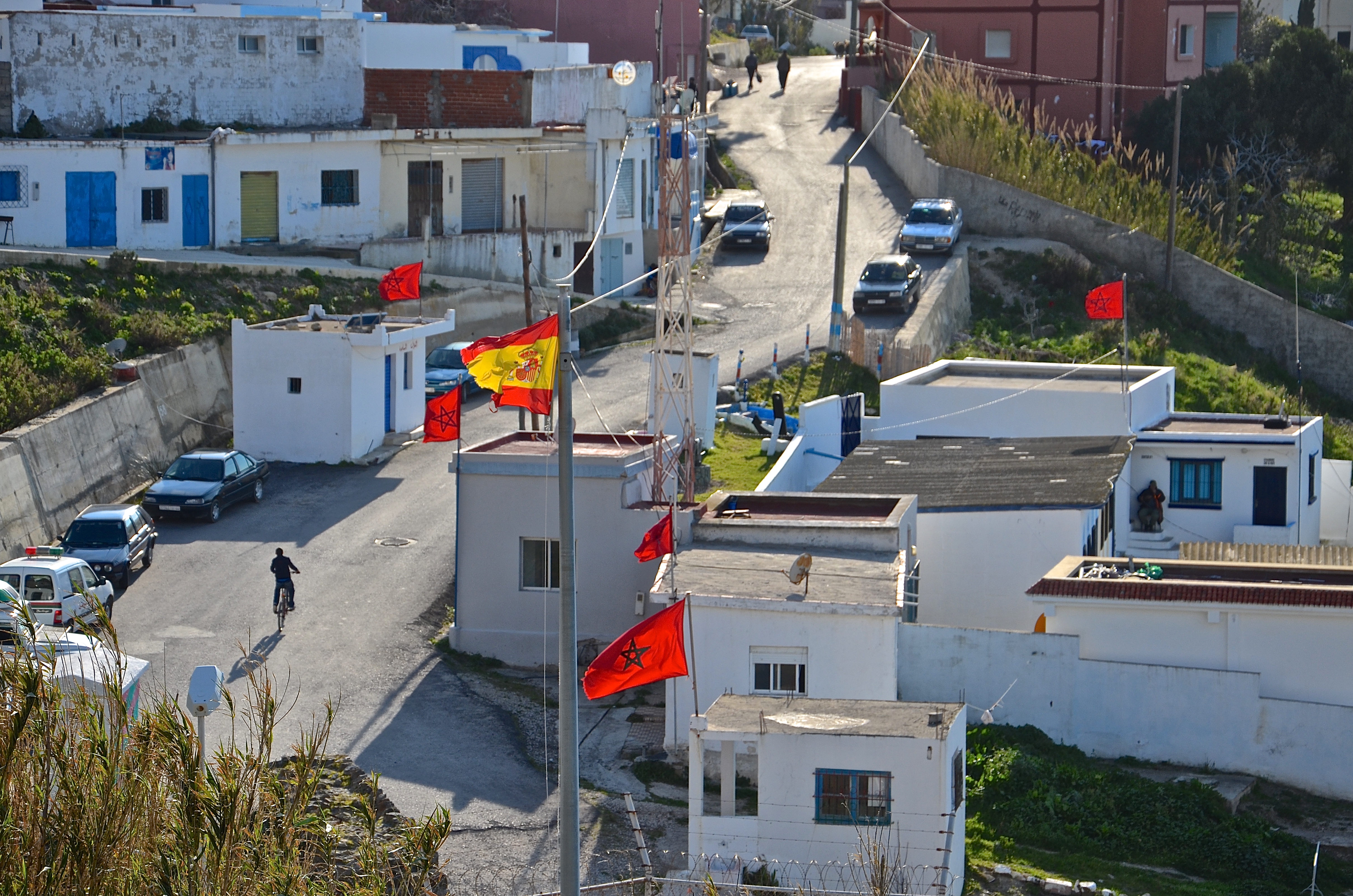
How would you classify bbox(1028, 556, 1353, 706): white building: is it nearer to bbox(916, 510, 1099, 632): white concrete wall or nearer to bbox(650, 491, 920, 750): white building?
bbox(650, 491, 920, 750): white building

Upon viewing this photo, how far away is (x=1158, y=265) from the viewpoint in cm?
5131

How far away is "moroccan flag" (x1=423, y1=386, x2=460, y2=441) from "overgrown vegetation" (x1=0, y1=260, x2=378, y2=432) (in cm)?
798

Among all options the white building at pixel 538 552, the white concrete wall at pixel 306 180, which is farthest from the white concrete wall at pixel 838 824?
the white concrete wall at pixel 306 180

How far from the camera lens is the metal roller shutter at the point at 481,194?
49688 mm

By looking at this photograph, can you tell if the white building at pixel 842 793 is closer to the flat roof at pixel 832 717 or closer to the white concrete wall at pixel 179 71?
the flat roof at pixel 832 717

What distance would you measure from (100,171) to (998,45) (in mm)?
33184

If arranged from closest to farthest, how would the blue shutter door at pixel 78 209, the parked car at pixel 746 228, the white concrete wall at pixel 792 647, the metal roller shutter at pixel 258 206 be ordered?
1. the white concrete wall at pixel 792 647
2. the blue shutter door at pixel 78 209
3. the metal roller shutter at pixel 258 206
4. the parked car at pixel 746 228

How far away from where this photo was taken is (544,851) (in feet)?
63.2

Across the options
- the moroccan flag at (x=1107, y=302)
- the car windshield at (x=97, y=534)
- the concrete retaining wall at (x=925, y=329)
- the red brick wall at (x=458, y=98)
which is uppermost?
the red brick wall at (x=458, y=98)

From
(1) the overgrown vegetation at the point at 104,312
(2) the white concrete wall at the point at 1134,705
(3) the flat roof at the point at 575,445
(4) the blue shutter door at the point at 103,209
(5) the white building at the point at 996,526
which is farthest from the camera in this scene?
(4) the blue shutter door at the point at 103,209

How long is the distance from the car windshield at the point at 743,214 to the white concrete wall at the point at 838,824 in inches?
1481

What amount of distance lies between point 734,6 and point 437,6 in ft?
90.7

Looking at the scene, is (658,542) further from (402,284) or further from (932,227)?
(932,227)

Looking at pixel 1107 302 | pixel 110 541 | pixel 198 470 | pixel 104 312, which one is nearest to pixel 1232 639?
pixel 1107 302
